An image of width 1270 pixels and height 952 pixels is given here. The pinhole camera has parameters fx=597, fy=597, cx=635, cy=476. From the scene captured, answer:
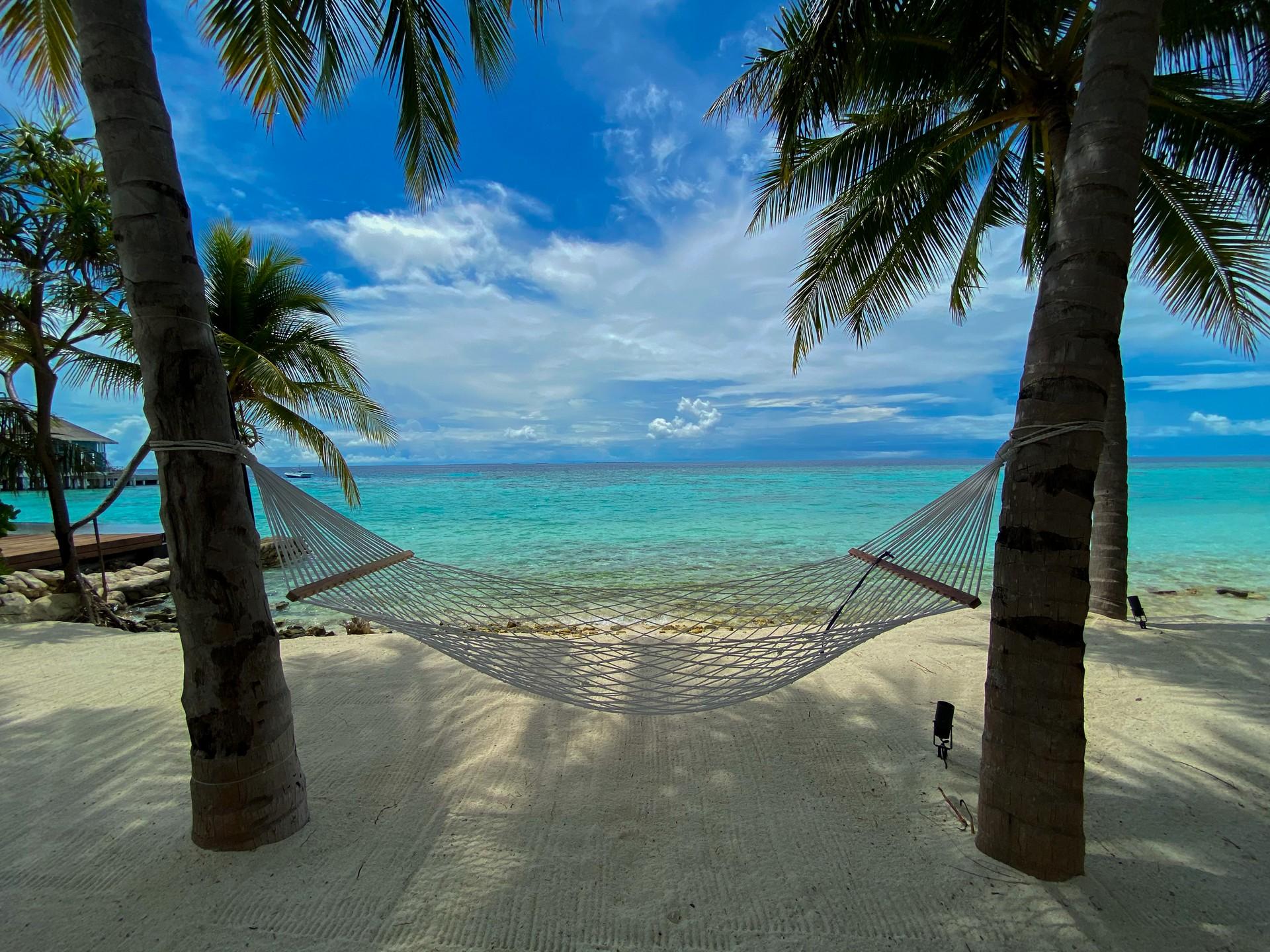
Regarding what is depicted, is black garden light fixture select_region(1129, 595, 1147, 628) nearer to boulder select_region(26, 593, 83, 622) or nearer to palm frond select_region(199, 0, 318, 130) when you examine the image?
palm frond select_region(199, 0, 318, 130)

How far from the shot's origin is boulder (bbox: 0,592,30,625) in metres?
3.68

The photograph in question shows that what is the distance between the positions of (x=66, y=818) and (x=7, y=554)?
18.3 ft

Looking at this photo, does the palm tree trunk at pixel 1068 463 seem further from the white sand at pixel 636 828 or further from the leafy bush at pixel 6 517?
the leafy bush at pixel 6 517

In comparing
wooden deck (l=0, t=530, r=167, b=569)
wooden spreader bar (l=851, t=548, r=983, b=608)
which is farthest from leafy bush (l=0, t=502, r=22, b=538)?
wooden spreader bar (l=851, t=548, r=983, b=608)

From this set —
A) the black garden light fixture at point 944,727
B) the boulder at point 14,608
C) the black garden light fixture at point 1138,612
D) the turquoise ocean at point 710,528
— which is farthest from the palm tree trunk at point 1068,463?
the boulder at point 14,608

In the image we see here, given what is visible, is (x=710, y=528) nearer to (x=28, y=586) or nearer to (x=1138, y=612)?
(x=1138, y=612)

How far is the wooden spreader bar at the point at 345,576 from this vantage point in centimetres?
142

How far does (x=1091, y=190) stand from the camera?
1175mm

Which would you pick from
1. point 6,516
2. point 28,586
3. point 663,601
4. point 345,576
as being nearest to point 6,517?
point 6,516

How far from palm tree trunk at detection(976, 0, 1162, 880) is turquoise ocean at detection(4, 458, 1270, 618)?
4.35 meters

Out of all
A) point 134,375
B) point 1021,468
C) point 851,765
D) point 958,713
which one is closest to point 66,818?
point 851,765

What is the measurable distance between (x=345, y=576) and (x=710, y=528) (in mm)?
9151

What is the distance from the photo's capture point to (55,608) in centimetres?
406

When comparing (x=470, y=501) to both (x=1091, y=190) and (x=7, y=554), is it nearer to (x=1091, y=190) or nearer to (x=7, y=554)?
(x=7, y=554)
